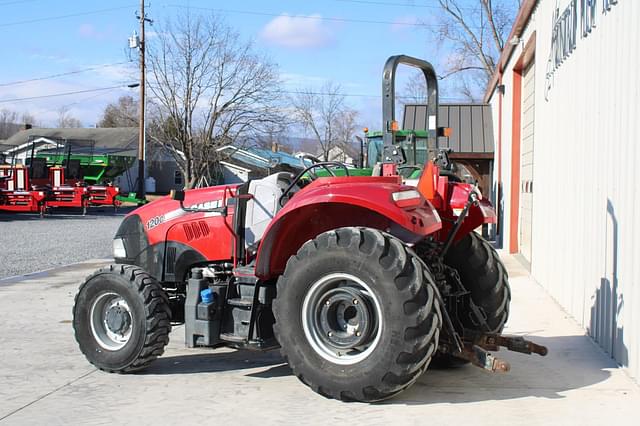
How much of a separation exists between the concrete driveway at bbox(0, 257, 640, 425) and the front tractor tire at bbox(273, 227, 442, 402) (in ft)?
0.80

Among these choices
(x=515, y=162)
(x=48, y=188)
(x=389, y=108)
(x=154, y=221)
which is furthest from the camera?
(x=48, y=188)

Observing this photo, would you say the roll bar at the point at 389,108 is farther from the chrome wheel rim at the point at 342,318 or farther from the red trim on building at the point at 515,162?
the red trim on building at the point at 515,162

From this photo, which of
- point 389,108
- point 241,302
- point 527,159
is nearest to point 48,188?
point 527,159

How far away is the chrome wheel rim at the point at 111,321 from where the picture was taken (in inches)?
232

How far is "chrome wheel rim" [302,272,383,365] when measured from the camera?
4875 millimetres

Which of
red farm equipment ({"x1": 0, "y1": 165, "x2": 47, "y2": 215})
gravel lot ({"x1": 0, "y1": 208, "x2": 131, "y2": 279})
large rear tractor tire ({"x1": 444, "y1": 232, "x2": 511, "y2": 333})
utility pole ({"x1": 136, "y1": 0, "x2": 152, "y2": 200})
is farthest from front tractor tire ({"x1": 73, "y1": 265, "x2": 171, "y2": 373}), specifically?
→ utility pole ({"x1": 136, "y1": 0, "x2": 152, "y2": 200})

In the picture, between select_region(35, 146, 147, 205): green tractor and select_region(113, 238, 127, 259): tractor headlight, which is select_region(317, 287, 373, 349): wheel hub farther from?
select_region(35, 146, 147, 205): green tractor

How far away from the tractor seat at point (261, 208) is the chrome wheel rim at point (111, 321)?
3.57 ft

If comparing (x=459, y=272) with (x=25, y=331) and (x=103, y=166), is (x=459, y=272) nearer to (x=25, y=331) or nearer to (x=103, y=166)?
(x=25, y=331)

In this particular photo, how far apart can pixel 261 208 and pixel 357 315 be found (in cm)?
136

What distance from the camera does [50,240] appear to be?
19.3 m

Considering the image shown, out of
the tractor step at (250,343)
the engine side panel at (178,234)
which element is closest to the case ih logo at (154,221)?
the engine side panel at (178,234)

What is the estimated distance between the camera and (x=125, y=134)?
56812mm

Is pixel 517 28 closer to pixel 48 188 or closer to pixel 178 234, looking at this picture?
pixel 178 234
